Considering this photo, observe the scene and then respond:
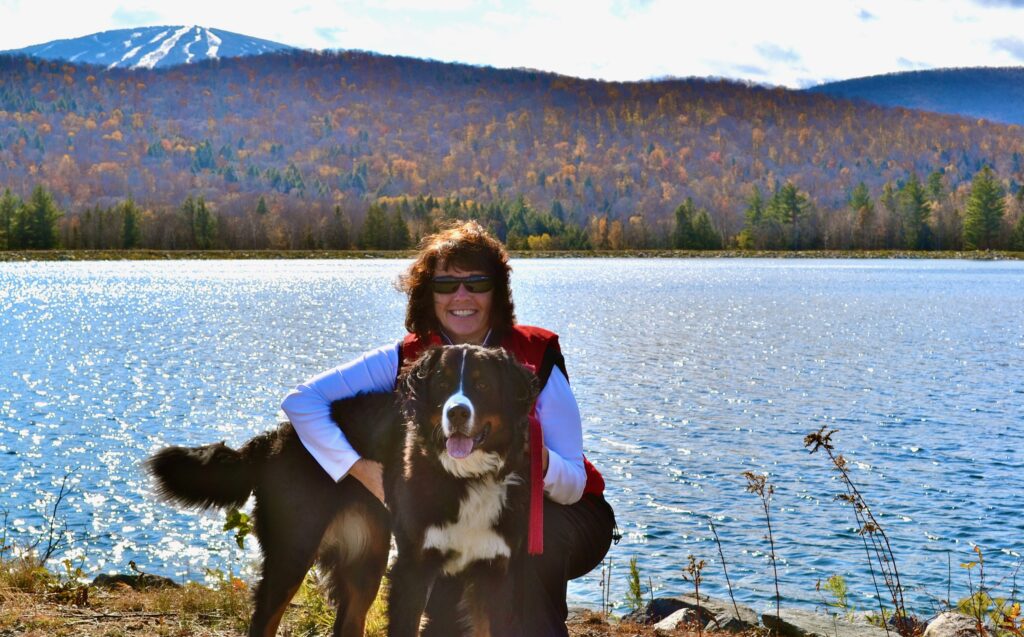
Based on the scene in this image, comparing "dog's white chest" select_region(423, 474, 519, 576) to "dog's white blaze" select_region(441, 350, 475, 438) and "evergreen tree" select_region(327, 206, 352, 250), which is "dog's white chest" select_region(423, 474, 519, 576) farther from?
"evergreen tree" select_region(327, 206, 352, 250)

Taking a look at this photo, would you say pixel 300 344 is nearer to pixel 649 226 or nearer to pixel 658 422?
pixel 658 422

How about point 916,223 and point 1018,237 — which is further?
point 916,223

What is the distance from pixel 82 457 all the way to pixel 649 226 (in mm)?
142172

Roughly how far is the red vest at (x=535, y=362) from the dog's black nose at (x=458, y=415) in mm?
398

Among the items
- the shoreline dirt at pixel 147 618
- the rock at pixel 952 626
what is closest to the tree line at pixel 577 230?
the shoreline dirt at pixel 147 618

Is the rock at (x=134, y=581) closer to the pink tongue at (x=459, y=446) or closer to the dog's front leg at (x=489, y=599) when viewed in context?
the dog's front leg at (x=489, y=599)

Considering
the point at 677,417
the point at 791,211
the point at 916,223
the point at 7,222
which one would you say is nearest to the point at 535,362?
the point at 677,417

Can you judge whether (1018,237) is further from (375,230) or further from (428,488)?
(428,488)

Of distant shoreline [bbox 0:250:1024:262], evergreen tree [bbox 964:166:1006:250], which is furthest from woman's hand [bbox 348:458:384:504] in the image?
evergreen tree [bbox 964:166:1006:250]

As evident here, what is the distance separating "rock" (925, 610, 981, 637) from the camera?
7219mm

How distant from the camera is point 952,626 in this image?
289 inches

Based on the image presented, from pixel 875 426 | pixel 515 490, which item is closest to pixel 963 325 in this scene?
pixel 875 426

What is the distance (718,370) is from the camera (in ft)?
92.7

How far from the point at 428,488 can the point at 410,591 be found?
0.41 meters
